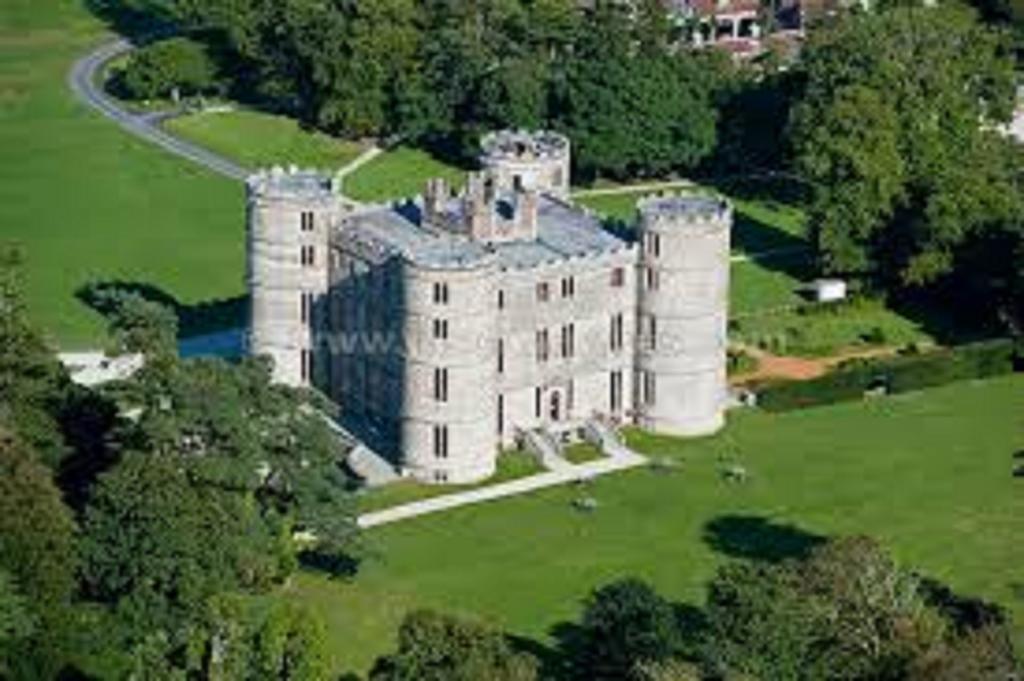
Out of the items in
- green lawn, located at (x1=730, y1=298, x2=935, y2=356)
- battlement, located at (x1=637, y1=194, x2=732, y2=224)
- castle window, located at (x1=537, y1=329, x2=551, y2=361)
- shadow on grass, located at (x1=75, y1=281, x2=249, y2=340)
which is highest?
battlement, located at (x1=637, y1=194, x2=732, y2=224)

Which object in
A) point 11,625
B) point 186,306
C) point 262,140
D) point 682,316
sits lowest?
point 186,306

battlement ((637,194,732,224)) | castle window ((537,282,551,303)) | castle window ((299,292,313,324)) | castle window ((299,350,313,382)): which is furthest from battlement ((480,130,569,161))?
castle window ((299,350,313,382))

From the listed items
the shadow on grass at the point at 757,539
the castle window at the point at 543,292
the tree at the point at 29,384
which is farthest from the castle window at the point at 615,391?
the tree at the point at 29,384

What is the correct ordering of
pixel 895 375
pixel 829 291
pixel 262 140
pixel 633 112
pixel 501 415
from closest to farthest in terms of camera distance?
1. pixel 501 415
2. pixel 895 375
3. pixel 829 291
4. pixel 633 112
5. pixel 262 140

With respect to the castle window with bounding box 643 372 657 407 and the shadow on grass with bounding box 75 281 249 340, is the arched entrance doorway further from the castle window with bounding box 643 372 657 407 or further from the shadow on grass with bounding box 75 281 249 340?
the shadow on grass with bounding box 75 281 249 340

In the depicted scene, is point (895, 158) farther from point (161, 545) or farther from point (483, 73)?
point (161, 545)

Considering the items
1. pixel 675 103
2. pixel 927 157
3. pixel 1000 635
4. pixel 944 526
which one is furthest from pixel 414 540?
pixel 675 103

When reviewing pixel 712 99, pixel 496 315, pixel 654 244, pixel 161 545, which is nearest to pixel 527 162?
pixel 654 244
